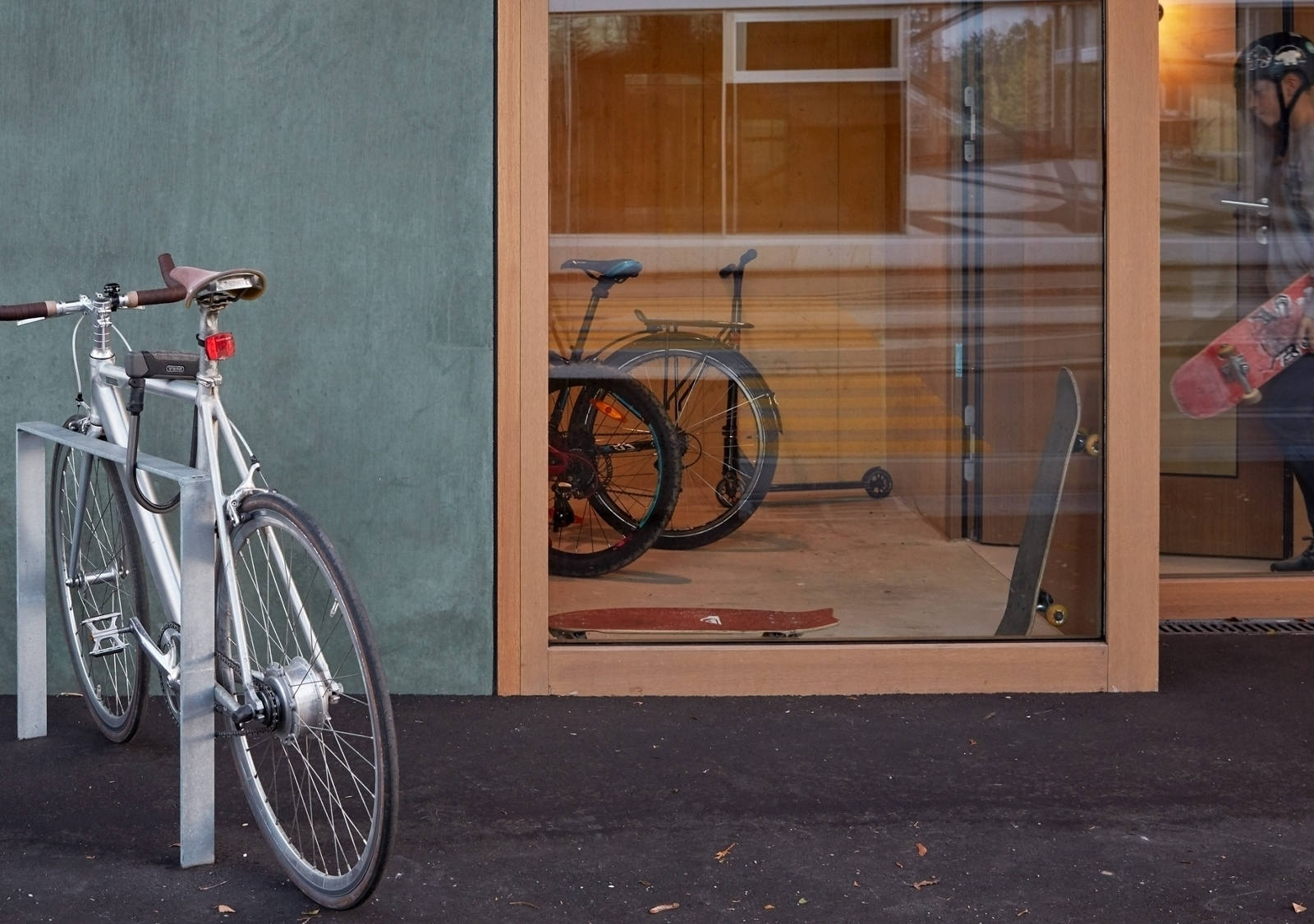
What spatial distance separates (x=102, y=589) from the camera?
3.94 metres

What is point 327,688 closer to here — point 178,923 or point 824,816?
point 178,923

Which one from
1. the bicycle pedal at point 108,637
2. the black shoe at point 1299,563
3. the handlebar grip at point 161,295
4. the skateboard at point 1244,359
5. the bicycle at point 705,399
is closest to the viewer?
the handlebar grip at point 161,295

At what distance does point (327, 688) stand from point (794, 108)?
217 cm

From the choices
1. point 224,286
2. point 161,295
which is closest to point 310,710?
point 224,286

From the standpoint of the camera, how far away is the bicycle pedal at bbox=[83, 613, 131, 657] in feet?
12.1

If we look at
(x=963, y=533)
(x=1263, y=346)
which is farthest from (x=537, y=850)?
(x=1263, y=346)

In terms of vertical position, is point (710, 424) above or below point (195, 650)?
above

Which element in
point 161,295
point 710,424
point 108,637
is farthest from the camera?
point 710,424

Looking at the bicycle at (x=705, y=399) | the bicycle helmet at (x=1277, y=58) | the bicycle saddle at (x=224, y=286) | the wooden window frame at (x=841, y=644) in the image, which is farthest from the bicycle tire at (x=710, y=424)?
the bicycle helmet at (x=1277, y=58)

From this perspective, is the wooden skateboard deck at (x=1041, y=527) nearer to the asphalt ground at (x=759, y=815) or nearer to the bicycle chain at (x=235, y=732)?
the asphalt ground at (x=759, y=815)

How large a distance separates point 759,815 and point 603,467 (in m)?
1.28

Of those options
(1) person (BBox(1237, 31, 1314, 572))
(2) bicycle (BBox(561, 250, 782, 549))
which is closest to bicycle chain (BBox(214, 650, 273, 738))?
(2) bicycle (BBox(561, 250, 782, 549))

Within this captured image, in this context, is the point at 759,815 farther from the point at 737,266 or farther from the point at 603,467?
the point at 737,266

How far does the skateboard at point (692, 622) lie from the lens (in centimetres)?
448
